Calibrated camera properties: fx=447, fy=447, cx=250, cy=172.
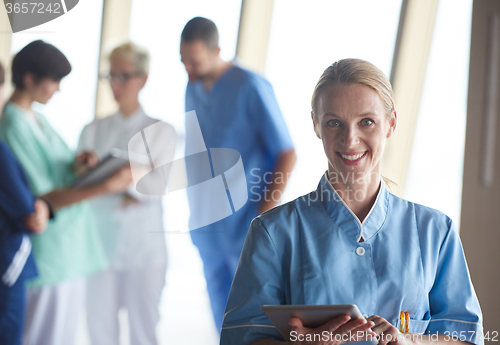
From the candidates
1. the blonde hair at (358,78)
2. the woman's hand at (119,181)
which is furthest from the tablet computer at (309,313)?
the woman's hand at (119,181)

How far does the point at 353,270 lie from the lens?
89cm

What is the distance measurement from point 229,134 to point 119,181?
0.52 meters

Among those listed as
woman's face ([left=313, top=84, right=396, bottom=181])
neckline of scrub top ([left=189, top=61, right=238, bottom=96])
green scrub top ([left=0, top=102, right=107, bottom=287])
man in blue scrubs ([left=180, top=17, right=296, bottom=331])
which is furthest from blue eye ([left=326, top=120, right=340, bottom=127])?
green scrub top ([left=0, top=102, right=107, bottom=287])

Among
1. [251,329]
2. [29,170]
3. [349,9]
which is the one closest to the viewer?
[251,329]

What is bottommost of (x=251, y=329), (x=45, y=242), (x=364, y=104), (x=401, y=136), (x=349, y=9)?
(x=45, y=242)

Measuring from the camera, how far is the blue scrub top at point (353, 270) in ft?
2.85

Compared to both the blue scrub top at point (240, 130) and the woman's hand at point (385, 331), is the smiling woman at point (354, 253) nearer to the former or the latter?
the woman's hand at point (385, 331)

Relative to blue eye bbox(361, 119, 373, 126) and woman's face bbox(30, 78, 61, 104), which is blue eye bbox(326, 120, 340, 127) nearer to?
blue eye bbox(361, 119, 373, 126)

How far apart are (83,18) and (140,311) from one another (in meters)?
1.32

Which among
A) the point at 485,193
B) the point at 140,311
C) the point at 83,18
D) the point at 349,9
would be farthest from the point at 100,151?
the point at 485,193

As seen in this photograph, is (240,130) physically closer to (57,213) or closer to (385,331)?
(57,213)

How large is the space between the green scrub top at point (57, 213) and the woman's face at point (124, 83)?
32 centimetres

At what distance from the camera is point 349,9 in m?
2.13

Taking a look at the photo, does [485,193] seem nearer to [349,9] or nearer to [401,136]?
[401,136]
